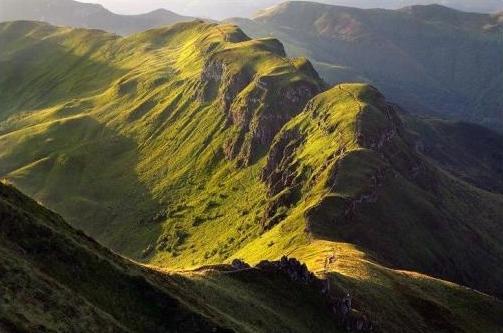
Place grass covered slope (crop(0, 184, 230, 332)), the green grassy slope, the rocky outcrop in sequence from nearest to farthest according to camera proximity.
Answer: grass covered slope (crop(0, 184, 230, 332))
the green grassy slope
the rocky outcrop

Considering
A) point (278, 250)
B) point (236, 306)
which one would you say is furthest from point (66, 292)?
point (278, 250)

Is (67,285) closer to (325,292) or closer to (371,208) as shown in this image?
(325,292)

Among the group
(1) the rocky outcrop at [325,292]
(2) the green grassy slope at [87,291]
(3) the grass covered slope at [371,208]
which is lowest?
(3) the grass covered slope at [371,208]

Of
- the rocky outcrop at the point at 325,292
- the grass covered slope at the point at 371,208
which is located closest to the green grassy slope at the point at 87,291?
the rocky outcrop at the point at 325,292

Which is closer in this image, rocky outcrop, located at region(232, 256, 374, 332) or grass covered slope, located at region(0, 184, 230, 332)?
grass covered slope, located at region(0, 184, 230, 332)

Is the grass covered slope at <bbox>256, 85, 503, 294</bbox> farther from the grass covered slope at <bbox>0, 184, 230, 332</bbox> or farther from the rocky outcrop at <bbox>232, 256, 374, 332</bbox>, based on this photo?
the grass covered slope at <bbox>0, 184, 230, 332</bbox>

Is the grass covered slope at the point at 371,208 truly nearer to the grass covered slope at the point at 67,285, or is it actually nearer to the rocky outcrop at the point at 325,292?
the rocky outcrop at the point at 325,292

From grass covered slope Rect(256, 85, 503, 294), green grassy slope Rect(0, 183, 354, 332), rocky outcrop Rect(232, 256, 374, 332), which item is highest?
green grassy slope Rect(0, 183, 354, 332)

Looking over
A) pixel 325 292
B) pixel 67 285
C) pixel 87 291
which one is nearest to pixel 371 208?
pixel 325 292

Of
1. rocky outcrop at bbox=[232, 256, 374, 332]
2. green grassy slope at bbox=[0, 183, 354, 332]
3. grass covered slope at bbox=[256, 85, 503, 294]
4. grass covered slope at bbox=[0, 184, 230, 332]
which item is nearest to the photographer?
grass covered slope at bbox=[0, 184, 230, 332]

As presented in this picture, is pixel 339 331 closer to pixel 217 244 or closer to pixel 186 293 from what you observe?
pixel 186 293

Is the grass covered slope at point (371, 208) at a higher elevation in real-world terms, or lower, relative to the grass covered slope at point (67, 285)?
lower

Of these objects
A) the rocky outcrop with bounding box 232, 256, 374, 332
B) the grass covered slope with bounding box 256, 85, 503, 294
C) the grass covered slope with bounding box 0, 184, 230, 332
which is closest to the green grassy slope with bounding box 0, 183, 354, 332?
the grass covered slope with bounding box 0, 184, 230, 332
